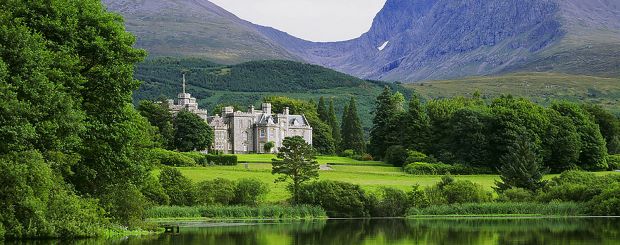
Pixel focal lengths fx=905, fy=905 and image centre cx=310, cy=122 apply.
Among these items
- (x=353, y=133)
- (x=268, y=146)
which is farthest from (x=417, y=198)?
(x=353, y=133)

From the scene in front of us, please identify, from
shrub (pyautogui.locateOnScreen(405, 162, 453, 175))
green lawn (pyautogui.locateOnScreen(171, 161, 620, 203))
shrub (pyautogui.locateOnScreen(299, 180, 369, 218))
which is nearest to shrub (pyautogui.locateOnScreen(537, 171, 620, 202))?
green lawn (pyautogui.locateOnScreen(171, 161, 620, 203))

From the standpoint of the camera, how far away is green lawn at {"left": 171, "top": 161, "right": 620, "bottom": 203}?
225 feet

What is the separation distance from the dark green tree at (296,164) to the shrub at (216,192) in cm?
433

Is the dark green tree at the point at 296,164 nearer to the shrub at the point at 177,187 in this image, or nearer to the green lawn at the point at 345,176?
the green lawn at the point at 345,176

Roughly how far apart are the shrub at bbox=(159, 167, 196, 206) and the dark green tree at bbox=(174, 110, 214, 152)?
46.8 metres

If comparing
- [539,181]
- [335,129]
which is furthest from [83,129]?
[335,129]

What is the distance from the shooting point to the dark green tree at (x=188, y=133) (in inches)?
4129

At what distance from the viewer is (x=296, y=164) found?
63438 mm

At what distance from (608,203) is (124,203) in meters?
31.6

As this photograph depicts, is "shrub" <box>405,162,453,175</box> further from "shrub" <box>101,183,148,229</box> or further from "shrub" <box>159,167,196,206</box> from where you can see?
"shrub" <box>101,183,148,229</box>

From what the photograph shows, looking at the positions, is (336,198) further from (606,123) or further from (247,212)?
(606,123)

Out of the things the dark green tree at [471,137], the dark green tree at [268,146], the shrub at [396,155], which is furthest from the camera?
the dark green tree at [268,146]

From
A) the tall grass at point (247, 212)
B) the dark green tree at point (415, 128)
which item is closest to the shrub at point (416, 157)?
the dark green tree at point (415, 128)

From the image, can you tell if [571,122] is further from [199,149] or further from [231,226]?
[231,226]
